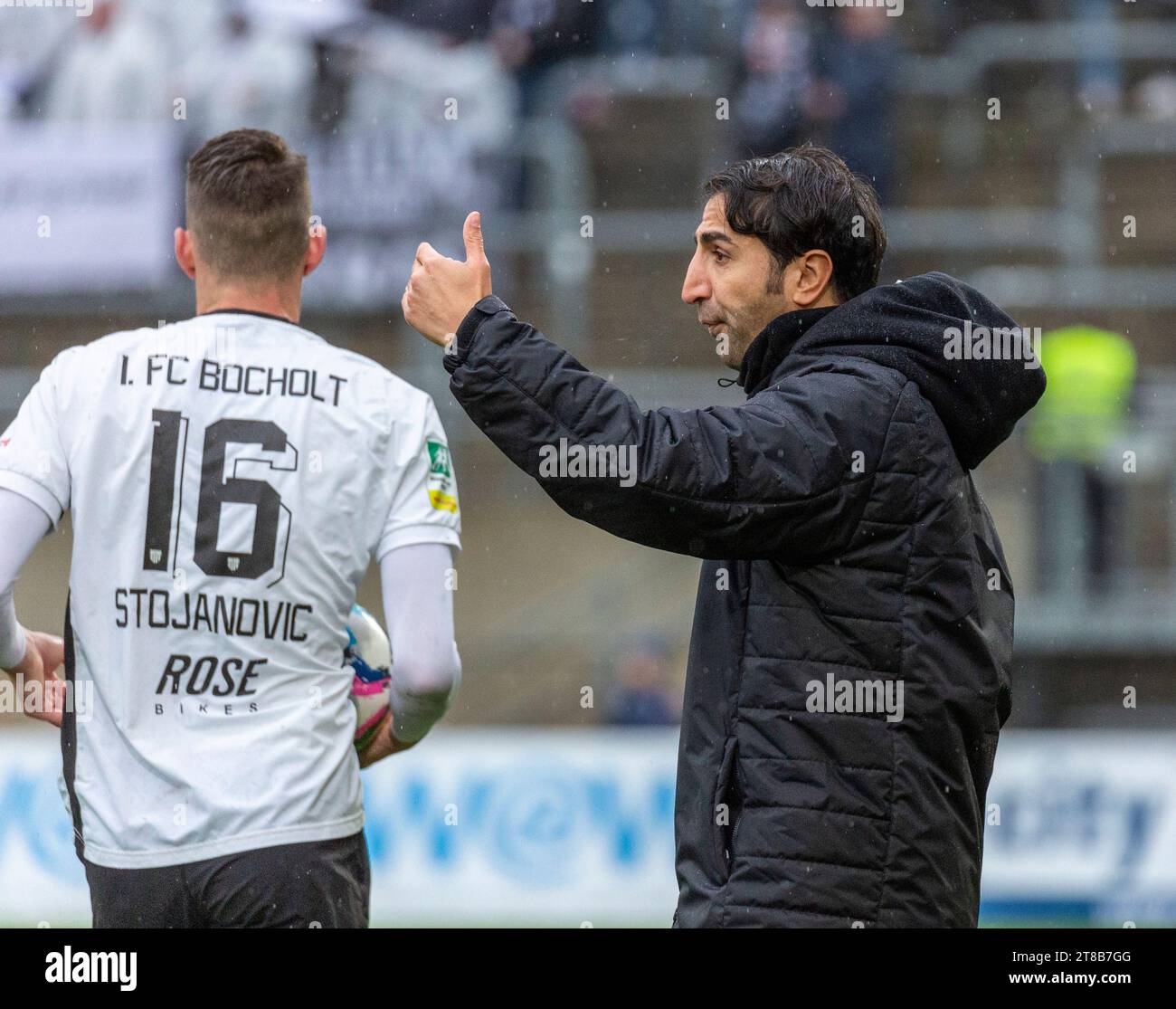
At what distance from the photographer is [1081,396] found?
830cm

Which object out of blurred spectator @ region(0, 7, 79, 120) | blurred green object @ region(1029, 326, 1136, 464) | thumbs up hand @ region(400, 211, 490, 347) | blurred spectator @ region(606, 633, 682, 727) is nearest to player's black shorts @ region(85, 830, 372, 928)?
thumbs up hand @ region(400, 211, 490, 347)

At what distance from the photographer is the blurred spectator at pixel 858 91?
27.3 ft

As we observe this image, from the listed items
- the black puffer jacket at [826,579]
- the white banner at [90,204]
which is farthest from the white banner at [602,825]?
the black puffer jacket at [826,579]

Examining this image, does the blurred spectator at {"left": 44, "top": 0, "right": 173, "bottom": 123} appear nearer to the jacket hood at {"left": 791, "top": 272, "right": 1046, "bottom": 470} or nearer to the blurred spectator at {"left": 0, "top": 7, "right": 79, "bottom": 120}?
the blurred spectator at {"left": 0, "top": 7, "right": 79, "bottom": 120}

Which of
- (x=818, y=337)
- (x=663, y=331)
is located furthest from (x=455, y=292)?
(x=663, y=331)

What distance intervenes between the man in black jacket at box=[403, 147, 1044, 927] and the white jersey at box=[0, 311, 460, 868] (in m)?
0.44

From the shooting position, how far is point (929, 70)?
29.8 ft

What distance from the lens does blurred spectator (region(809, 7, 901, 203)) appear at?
833 cm

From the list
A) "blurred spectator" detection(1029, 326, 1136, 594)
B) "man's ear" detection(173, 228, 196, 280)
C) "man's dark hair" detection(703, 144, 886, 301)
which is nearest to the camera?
"man's dark hair" detection(703, 144, 886, 301)

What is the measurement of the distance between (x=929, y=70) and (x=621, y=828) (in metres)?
4.63

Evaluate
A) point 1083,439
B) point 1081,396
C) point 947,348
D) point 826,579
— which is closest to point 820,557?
point 826,579

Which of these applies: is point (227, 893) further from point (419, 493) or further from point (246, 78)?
point (246, 78)

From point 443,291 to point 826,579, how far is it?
723mm

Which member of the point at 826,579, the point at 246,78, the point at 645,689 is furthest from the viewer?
the point at 246,78
